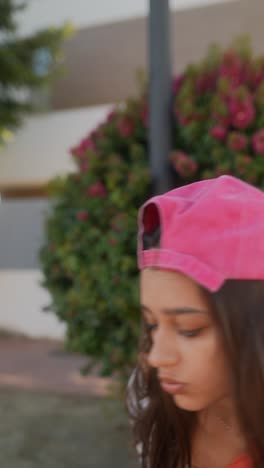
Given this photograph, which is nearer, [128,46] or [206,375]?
[206,375]

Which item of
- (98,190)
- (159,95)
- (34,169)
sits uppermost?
(159,95)

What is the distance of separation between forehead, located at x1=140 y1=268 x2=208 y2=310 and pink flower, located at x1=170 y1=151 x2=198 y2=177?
1512 millimetres

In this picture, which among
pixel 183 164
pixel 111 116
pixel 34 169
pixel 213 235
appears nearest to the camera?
pixel 213 235

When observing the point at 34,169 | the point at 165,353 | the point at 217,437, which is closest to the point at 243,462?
the point at 217,437

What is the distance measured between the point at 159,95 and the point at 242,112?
436 mm

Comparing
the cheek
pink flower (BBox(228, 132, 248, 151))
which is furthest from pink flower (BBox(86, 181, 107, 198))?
the cheek

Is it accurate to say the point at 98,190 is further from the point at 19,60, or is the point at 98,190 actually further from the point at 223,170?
the point at 19,60

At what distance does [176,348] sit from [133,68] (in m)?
7.29

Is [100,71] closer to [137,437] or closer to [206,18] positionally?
[206,18]

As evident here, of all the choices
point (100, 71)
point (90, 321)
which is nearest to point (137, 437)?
point (90, 321)

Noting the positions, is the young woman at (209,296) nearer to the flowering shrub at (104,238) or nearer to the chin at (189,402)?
the chin at (189,402)

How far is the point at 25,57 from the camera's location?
718cm

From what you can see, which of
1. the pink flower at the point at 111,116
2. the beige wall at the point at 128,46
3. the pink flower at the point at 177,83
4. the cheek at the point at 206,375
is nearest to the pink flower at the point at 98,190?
the pink flower at the point at 111,116

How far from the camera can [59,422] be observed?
406 cm
